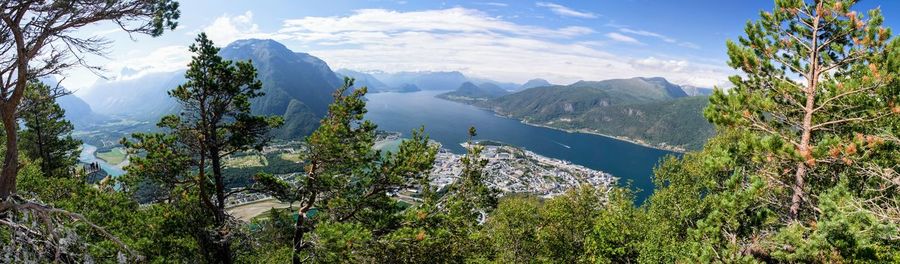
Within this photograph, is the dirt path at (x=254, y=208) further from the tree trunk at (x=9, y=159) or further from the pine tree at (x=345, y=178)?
the tree trunk at (x=9, y=159)

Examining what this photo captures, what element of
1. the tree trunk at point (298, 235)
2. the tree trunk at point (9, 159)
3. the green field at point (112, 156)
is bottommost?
the green field at point (112, 156)

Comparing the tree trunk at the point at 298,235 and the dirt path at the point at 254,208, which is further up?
the tree trunk at the point at 298,235

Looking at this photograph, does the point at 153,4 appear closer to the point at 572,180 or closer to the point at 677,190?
the point at 677,190

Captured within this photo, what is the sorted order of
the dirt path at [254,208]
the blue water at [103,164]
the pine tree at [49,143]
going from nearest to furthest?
the pine tree at [49,143] < the dirt path at [254,208] < the blue water at [103,164]

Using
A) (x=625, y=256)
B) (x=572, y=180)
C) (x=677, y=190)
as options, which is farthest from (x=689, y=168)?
(x=572, y=180)

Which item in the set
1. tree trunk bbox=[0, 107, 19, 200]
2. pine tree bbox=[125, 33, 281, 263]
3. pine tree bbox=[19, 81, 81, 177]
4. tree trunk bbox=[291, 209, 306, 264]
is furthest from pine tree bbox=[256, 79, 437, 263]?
pine tree bbox=[19, 81, 81, 177]

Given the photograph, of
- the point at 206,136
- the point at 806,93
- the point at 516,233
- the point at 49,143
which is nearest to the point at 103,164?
the point at 49,143

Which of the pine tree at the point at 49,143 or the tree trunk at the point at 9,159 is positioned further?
the pine tree at the point at 49,143

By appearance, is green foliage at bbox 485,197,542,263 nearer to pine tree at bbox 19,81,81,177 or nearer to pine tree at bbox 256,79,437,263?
pine tree at bbox 256,79,437,263

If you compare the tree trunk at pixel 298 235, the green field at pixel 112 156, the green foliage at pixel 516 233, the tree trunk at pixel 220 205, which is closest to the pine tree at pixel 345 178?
the tree trunk at pixel 298 235
